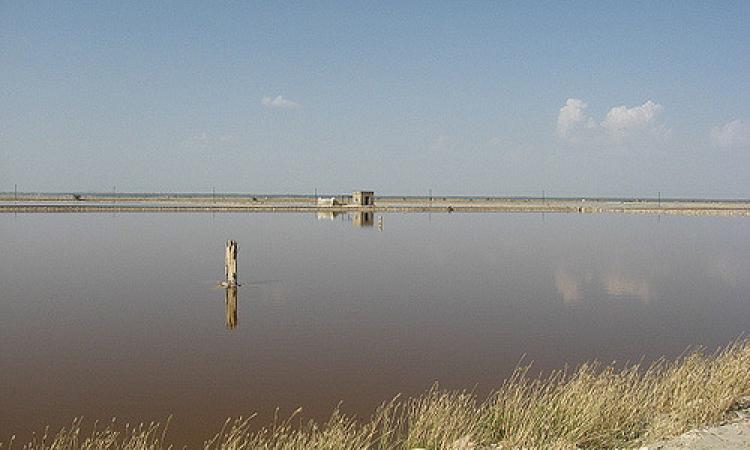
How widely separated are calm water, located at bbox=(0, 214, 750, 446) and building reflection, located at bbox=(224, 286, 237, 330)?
102mm

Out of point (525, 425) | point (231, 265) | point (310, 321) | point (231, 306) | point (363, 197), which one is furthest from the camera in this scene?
point (363, 197)

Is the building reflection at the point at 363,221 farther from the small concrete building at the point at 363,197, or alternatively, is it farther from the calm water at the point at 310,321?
the small concrete building at the point at 363,197

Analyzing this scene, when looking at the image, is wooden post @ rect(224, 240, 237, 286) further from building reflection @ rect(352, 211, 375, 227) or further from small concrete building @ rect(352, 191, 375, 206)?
small concrete building @ rect(352, 191, 375, 206)

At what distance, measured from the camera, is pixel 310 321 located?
1593cm

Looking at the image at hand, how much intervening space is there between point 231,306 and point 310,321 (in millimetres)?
3012

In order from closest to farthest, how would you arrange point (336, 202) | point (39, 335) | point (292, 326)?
point (39, 335), point (292, 326), point (336, 202)

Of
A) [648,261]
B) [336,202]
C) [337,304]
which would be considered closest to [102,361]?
[337,304]

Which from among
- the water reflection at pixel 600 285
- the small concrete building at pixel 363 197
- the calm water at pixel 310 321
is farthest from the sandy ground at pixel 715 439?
the small concrete building at pixel 363 197

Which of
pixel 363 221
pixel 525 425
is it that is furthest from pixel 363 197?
pixel 525 425

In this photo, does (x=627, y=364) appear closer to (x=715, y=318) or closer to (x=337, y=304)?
(x=715, y=318)

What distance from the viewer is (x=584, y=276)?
2447 centimetres

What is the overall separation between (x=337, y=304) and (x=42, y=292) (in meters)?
9.15

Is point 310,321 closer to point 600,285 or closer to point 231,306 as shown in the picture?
point 231,306

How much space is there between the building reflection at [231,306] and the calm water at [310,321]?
10 cm
